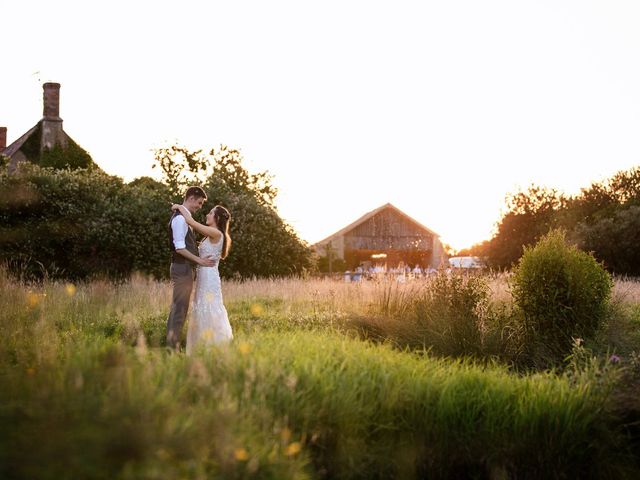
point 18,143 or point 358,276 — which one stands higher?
point 18,143

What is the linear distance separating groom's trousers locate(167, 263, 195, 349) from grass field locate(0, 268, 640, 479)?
1.79 m

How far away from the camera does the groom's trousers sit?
369 inches

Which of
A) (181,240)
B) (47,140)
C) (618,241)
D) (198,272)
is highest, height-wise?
(47,140)

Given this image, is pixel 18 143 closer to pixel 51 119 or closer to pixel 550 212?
pixel 51 119

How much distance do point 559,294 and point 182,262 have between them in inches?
203

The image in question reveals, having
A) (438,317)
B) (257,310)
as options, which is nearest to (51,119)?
(257,310)

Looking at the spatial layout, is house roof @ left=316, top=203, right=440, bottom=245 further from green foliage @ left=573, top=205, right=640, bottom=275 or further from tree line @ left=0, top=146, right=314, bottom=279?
tree line @ left=0, top=146, right=314, bottom=279

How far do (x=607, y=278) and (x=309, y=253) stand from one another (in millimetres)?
14967

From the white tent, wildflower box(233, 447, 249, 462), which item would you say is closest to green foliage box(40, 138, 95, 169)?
the white tent

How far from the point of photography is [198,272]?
9570 millimetres

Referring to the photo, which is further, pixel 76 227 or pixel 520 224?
pixel 520 224

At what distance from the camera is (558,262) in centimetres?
1067

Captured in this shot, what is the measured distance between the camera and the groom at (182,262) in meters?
9.37

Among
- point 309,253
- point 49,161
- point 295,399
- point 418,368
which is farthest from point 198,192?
point 49,161
